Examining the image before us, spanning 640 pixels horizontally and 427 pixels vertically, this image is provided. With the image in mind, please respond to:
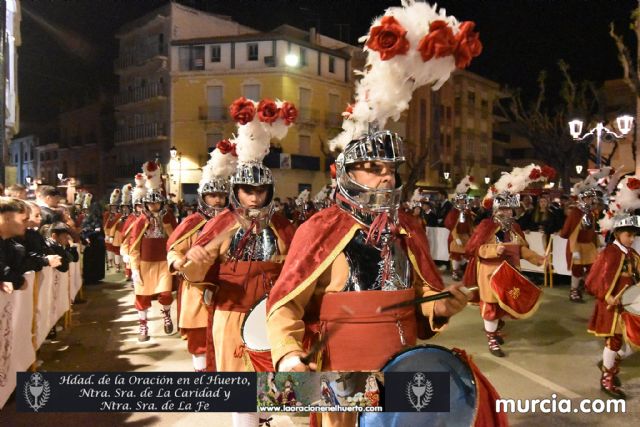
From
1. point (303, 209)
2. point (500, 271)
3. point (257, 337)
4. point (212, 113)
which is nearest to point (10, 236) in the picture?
point (257, 337)

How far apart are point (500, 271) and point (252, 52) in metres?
36.3

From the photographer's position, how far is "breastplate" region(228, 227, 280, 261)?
4.78 metres

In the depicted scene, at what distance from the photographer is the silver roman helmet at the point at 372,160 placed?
3238 millimetres

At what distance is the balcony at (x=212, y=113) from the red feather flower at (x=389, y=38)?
39.5 m

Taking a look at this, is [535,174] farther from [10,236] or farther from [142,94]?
[142,94]

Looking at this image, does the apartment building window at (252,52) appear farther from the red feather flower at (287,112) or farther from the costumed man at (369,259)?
the costumed man at (369,259)

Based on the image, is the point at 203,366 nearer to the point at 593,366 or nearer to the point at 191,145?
the point at 593,366

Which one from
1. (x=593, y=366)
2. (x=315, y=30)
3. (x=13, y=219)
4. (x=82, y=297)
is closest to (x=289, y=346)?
(x=13, y=219)

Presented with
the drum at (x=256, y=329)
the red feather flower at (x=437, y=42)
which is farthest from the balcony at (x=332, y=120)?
the red feather flower at (x=437, y=42)

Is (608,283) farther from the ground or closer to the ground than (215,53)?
closer to the ground

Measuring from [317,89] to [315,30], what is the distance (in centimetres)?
481

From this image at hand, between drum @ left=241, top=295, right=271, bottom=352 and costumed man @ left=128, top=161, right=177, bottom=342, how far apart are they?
17.5 ft

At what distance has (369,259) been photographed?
3227mm

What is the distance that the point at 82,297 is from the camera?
13.4 metres
